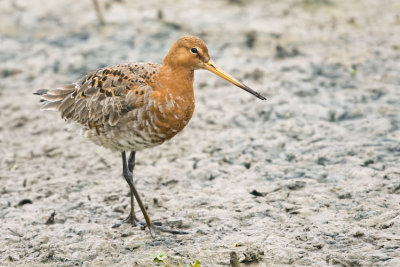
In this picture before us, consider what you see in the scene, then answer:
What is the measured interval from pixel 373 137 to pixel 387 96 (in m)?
1.10

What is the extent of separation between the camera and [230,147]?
6746 millimetres

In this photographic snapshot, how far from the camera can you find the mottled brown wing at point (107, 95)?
5.11 meters

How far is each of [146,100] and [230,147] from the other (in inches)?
77.7

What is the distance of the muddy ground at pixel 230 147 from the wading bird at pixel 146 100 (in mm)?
573

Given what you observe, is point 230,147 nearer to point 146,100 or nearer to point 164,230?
point 164,230

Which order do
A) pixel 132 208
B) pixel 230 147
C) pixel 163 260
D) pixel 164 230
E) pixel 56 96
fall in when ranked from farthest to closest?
1. pixel 230 147
2. pixel 56 96
3. pixel 132 208
4. pixel 164 230
5. pixel 163 260

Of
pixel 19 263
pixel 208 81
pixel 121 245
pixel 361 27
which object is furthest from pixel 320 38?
pixel 19 263

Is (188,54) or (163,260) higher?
(188,54)

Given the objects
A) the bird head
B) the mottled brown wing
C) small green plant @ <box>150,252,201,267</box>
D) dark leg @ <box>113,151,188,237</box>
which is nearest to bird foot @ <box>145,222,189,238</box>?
dark leg @ <box>113,151,188,237</box>

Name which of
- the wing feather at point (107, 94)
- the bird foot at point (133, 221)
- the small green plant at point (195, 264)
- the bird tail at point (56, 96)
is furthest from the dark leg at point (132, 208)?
the bird tail at point (56, 96)

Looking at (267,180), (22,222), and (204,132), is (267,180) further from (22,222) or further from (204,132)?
(22,222)

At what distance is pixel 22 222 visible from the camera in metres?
5.44

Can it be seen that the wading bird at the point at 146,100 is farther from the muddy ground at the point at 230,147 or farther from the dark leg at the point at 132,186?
the muddy ground at the point at 230,147

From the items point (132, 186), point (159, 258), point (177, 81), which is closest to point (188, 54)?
point (177, 81)
